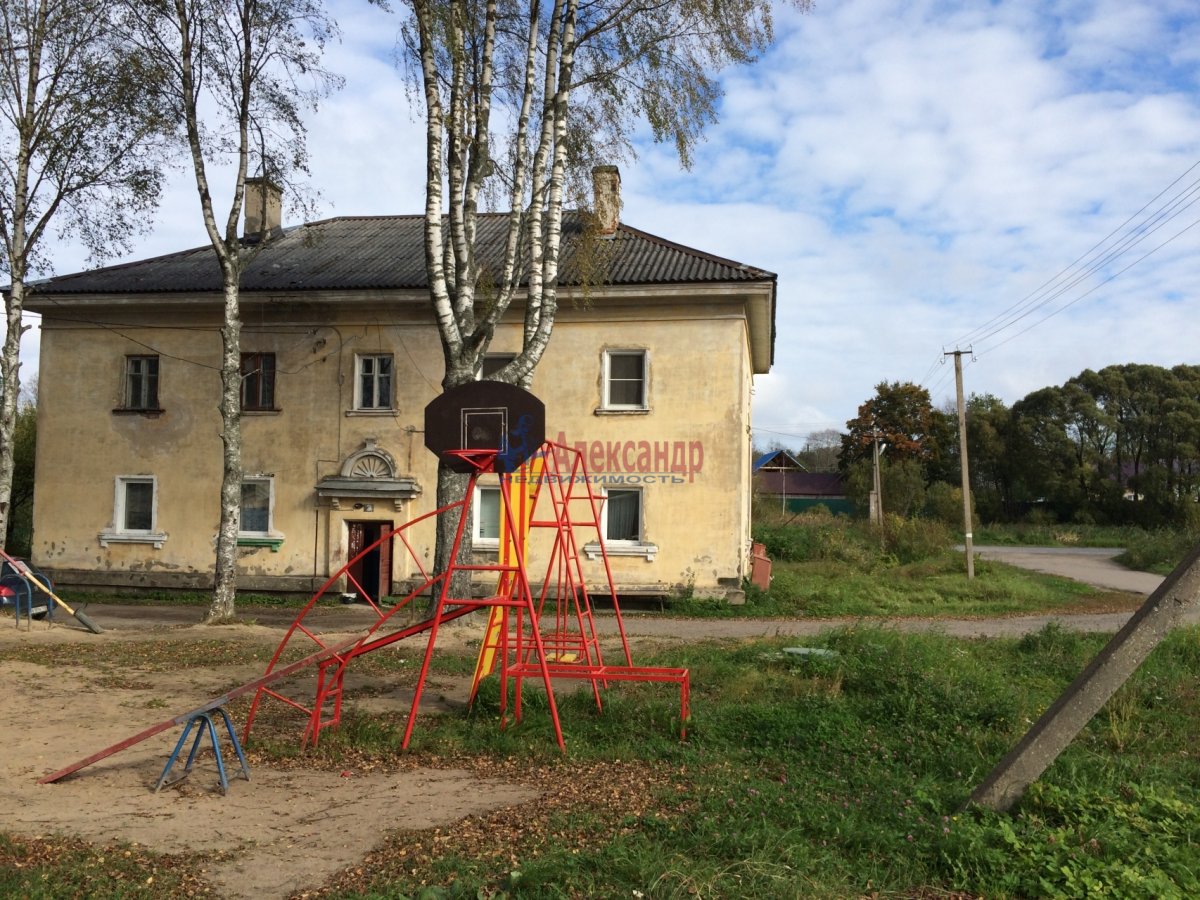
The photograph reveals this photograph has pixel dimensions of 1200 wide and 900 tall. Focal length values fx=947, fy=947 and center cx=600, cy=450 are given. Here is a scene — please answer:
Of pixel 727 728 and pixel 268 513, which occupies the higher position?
pixel 268 513

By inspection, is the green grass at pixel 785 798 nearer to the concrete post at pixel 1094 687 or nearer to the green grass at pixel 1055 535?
the concrete post at pixel 1094 687

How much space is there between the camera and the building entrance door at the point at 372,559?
62.9ft

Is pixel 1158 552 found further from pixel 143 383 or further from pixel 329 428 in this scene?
pixel 143 383

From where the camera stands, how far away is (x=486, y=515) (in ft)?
62.3

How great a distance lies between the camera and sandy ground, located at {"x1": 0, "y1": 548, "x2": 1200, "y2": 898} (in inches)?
203

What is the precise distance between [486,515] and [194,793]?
12784 mm

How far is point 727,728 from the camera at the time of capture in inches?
299

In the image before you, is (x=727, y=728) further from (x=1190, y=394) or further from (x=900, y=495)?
(x=1190, y=394)

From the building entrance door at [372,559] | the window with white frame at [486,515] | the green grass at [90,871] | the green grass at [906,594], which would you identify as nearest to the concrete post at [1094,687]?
the green grass at [90,871]

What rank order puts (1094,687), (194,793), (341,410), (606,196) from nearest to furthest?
(1094,687) < (194,793) < (606,196) < (341,410)

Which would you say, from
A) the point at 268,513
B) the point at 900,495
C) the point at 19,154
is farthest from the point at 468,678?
the point at 900,495

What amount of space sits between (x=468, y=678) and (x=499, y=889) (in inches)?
238

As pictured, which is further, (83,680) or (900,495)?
(900,495)

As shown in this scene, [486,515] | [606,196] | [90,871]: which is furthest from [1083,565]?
[90,871]
